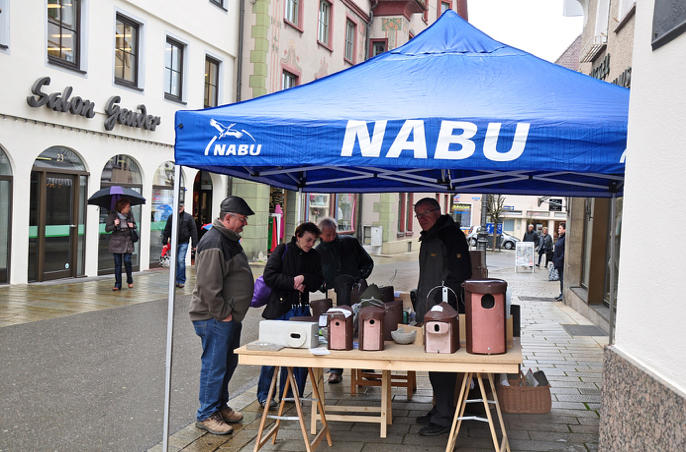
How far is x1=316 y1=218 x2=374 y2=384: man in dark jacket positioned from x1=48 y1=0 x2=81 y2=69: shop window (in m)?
8.61

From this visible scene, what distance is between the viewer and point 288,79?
69.9ft

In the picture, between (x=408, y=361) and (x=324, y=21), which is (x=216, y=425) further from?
(x=324, y=21)

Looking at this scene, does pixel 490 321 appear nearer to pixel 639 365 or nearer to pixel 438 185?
pixel 639 365

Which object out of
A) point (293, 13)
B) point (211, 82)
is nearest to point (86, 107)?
point (211, 82)

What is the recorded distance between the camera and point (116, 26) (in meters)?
14.7

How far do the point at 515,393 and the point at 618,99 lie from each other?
231 centimetres

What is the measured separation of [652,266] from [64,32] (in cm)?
1277

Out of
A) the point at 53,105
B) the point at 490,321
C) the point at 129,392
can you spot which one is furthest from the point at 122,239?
the point at 490,321

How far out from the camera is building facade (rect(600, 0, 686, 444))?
2.99m

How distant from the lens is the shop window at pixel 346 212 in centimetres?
2673

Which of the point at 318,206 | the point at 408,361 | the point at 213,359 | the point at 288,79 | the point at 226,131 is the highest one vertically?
the point at 288,79

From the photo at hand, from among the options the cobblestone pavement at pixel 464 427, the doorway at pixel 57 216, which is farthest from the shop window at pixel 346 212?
the cobblestone pavement at pixel 464 427

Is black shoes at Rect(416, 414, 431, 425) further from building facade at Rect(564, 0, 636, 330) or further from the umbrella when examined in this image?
the umbrella

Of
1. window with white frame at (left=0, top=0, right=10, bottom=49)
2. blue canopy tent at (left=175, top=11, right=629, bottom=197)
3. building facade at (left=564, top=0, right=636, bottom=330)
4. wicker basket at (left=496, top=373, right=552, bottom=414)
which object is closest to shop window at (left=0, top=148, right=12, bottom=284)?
window with white frame at (left=0, top=0, right=10, bottom=49)
